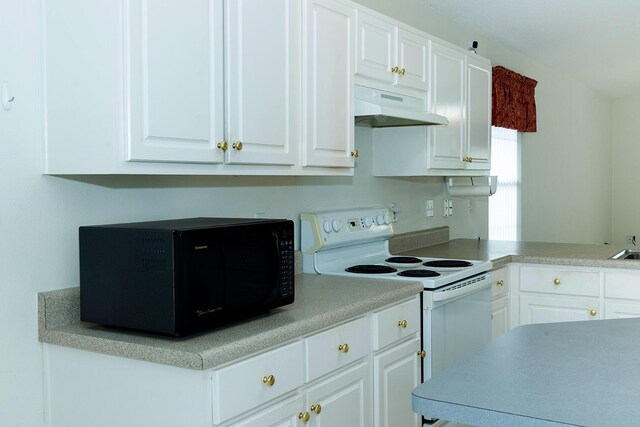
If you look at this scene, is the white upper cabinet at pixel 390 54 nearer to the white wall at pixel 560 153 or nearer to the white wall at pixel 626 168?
the white wall at pixel 560 153

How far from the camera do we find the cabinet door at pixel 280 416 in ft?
6.25

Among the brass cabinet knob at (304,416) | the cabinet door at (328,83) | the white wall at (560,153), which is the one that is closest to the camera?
the brass cabinet knob at (304,416)

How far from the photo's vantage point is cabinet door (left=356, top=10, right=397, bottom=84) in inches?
120

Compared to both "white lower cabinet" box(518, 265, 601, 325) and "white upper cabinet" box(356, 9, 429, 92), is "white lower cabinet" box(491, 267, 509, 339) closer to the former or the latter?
"white lower cabinet" box(518, 265, 601, 325)

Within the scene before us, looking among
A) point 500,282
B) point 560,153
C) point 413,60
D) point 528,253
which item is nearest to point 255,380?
point 413,60

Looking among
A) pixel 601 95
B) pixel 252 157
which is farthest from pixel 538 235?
pixel 252 157

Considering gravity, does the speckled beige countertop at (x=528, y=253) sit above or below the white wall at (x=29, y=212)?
below

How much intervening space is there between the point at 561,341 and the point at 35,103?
5.44 feet

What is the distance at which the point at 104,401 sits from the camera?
195 centimetres

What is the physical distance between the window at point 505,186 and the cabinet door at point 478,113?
1232 mm

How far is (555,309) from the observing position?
387 centimetres

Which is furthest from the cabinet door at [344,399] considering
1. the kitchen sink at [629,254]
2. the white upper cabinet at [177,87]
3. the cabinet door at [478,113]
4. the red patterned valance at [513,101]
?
the red patterned valance at [513,101]

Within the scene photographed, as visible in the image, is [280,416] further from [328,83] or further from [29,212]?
[328,83]

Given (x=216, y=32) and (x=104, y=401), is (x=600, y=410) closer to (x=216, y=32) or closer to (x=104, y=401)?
(x=104, y=401)
